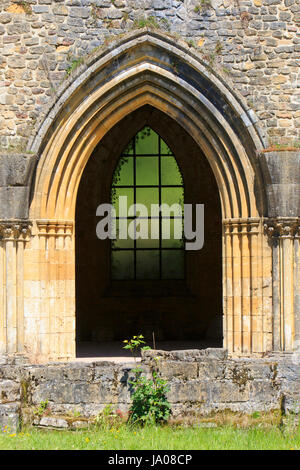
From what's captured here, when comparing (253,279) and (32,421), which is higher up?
(253,279)

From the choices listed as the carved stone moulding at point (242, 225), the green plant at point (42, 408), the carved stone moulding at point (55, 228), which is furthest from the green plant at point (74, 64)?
the green plant at point (42, 408)

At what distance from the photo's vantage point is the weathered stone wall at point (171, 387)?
7.67m

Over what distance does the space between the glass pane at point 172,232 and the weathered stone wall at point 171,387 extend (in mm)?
6253

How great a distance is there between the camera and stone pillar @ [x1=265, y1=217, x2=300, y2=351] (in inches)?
394

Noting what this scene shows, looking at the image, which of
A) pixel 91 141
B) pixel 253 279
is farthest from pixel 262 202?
pixel 91 141

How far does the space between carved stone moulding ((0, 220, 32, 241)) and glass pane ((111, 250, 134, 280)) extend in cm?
392

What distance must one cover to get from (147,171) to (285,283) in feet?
15.5

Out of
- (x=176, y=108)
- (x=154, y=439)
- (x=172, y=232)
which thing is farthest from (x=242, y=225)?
(x=154, y=439)

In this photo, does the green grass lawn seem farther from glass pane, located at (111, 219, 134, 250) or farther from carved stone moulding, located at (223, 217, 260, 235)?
glass pane, located at (111, 219, 134, 250)

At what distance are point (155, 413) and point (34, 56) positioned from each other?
16.9 ft

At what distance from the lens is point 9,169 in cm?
1002

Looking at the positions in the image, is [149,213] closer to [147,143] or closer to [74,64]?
[147,143]

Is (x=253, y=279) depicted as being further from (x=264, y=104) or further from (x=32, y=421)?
(x=32, y=421)

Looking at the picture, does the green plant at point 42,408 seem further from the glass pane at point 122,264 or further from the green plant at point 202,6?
the glass pane at point 122,264
